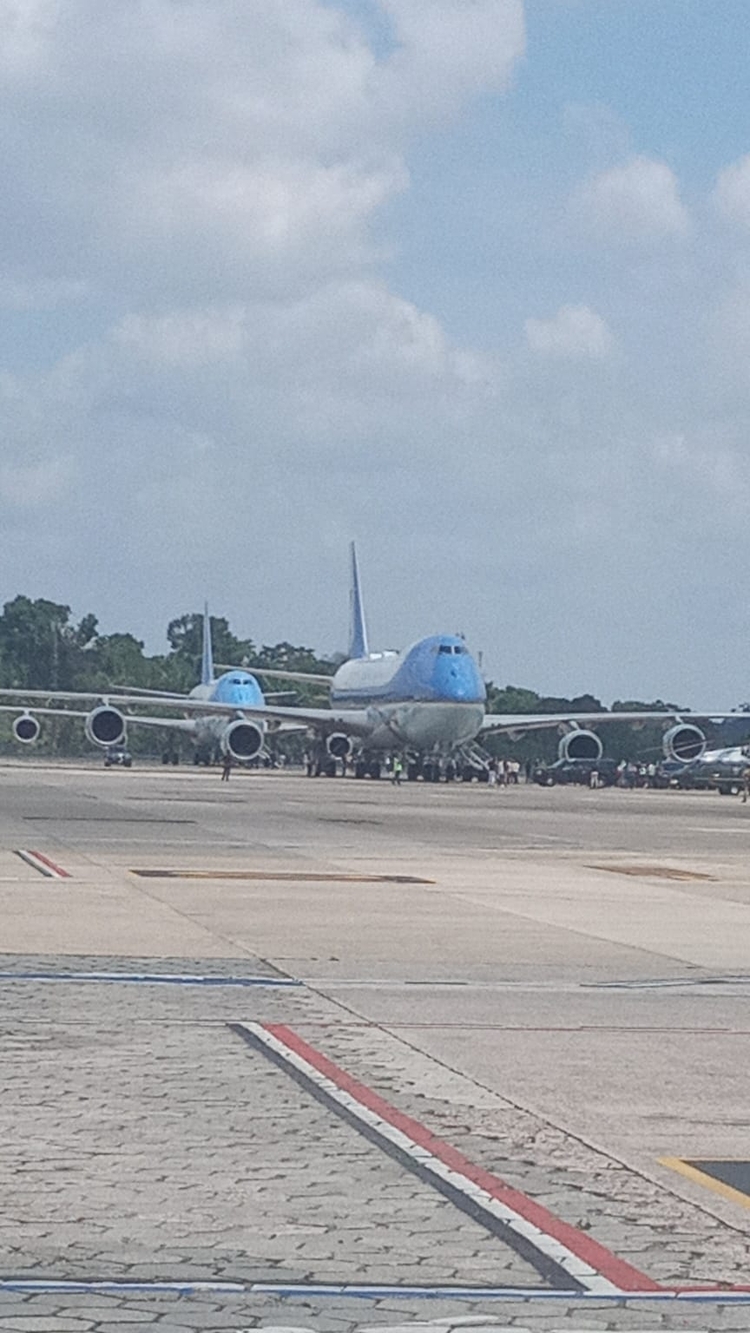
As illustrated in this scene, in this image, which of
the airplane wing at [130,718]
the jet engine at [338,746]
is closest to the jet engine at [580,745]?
the jet engine at [338,746]

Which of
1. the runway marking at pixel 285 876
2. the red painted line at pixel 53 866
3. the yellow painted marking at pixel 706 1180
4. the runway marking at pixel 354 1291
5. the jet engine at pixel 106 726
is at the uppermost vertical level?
the jet engine at pixel 106 726

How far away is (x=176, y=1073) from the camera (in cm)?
→ 1076

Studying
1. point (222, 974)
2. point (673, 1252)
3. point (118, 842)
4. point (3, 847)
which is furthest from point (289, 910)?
point (673, 1252)

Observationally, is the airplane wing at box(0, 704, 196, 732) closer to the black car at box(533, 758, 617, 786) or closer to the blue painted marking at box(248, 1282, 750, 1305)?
the black car at box(533, 758, 617, 786)

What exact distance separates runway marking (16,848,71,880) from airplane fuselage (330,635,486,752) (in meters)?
46.3

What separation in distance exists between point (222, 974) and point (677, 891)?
10596 mm

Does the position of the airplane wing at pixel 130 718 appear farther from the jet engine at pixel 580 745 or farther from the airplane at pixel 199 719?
the jet engine at pixel 580 745

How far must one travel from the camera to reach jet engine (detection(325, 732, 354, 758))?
3625 inches

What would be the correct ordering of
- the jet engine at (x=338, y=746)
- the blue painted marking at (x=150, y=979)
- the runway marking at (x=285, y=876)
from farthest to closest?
the jet engine at (x=338, y=746)
the runway marking at (x=285, y=876)
the blue painted marking at (x=150, y=979)

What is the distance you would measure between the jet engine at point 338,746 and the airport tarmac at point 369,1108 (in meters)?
68.4

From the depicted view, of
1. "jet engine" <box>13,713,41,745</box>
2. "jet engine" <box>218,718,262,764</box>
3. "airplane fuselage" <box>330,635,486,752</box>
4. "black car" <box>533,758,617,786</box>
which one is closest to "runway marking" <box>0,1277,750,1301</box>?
"airplane fuselage" <box>330,635,486,752</box>

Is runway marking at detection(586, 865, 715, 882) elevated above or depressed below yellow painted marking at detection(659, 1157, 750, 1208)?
above

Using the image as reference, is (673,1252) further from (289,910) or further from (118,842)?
(118,842)

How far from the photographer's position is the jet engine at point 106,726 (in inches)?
3105
